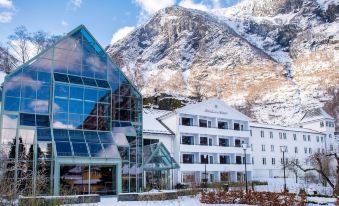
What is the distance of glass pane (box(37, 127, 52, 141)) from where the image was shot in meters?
33.7

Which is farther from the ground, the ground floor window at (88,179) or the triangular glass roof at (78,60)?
the triangular glass roof at (78,60)

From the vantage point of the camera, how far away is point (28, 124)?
34.2 meters

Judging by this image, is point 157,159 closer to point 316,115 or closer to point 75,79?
point 75,79

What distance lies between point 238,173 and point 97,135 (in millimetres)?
32203

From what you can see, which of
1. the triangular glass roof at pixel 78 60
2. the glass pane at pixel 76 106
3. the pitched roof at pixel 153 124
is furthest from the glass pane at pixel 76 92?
the pitched roof at pixel 153 124

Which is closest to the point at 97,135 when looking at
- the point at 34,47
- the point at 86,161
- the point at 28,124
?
the point at 86,161

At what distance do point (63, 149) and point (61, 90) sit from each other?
6.18 meters

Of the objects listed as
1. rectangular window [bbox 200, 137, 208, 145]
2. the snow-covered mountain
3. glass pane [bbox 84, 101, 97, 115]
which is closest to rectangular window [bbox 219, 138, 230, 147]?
rectangular window [bbox 200, 137, 208, 145]

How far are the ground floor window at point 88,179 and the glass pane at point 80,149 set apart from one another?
4.22 feet

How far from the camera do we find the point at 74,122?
3675 cm

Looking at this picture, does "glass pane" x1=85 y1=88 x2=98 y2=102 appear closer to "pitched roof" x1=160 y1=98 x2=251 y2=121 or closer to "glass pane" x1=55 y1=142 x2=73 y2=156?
"glass pane" x1=55 y1=142 x2=73 y2=156

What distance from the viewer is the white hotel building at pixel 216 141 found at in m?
54.3

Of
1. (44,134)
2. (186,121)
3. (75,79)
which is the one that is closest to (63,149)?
(44,134)

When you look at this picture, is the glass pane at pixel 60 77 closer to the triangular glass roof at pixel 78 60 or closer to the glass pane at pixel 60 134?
the triangular glass roof at pixel 78 60
